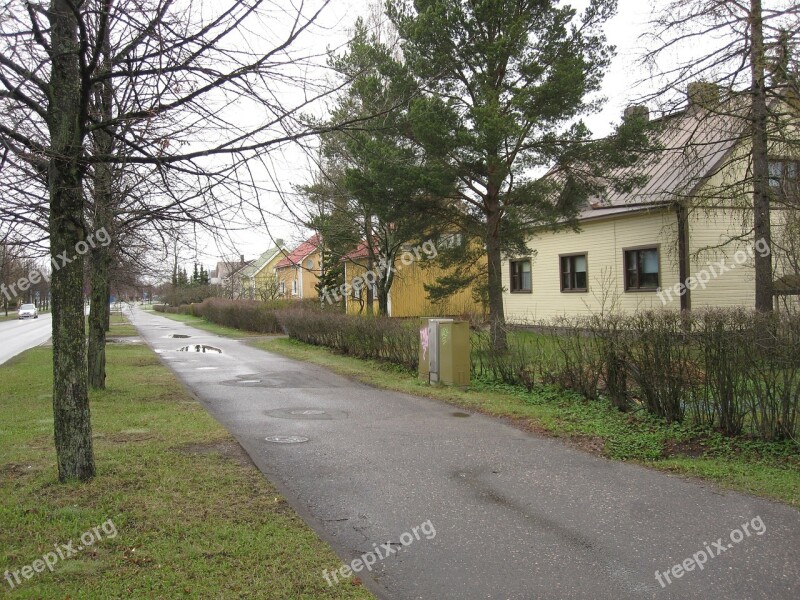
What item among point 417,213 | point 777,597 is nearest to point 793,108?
point 417,213

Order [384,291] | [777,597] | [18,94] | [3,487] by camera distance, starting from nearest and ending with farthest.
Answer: [777,597], [18,94], [3,487], [384,291]

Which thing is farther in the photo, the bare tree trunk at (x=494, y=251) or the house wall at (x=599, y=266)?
the house wall at (x=599, y=266)

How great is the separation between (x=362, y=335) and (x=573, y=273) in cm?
965

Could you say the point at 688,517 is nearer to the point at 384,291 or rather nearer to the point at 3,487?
the point at 3,487

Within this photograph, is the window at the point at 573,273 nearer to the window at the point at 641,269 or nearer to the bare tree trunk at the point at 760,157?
the window at the point at 641,269

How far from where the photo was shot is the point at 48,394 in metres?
11.1

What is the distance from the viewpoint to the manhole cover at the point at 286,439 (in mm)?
7617

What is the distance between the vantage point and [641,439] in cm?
726

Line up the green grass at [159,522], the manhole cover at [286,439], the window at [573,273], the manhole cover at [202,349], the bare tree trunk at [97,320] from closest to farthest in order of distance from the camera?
1. the green grass at [159,522]
2. the manhole cover at [286,439]
3. the bare tree trunk at [97,320]
4. the manhole cover at [202,349]
5. the window at [573,273]

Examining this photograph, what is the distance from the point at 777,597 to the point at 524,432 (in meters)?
4.61

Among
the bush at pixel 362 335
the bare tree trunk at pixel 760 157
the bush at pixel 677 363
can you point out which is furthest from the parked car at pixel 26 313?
the bare tree trunk at pixel 760 157

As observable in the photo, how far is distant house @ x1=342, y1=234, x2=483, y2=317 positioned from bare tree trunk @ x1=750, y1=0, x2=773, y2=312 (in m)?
12.4

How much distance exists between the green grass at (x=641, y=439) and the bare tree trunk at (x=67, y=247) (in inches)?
215

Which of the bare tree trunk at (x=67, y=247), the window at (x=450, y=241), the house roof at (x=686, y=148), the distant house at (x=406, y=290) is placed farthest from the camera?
the distant house at (x=406, y=290)
